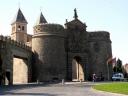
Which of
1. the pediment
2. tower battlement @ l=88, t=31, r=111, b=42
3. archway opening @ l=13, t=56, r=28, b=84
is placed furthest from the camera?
tower battlement @ l=88, t=31, r=111, b=42

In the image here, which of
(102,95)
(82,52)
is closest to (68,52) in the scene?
(82,52)

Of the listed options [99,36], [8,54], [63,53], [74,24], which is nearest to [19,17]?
[74,24]

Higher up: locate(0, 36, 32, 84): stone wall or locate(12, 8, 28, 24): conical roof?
locate(12, 8, 28, 24): conical roof

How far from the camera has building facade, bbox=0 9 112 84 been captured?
2547 inches

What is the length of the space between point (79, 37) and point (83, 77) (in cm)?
820

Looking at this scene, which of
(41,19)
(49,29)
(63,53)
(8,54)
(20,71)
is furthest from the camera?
(41,19)

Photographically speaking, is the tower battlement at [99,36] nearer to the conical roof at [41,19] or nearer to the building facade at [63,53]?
the building facade at [63,53]

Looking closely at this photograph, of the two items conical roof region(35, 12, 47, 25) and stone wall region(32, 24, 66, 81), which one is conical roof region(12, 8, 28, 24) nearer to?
conical roof region(35, 12, 47, 25)

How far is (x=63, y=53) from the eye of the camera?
66938 millimetres

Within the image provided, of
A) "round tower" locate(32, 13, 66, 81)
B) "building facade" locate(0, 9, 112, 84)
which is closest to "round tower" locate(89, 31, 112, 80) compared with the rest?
"building facade" locate(0, 9, 112, 84)

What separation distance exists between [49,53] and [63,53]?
3.55 m

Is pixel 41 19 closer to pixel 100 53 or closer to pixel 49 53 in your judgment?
pixel 100 53

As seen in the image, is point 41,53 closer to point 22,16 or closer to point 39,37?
point 39,37

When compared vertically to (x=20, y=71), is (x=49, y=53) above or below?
above
